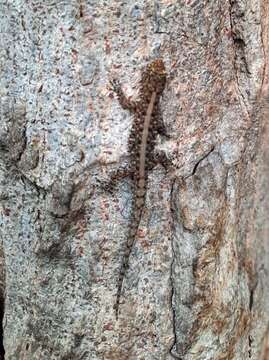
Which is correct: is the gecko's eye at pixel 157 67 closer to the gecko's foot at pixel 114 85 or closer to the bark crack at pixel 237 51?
the gecko's foot at pixel 114 85

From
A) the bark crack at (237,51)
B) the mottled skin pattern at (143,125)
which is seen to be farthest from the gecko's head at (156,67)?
the bark crack at (237,51)

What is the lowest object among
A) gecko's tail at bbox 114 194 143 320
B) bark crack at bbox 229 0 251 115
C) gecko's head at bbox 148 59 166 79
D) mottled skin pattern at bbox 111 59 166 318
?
gecko's tail at bbox 114 194 143 320

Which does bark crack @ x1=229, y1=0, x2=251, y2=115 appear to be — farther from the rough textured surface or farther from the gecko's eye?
the gecko's eye

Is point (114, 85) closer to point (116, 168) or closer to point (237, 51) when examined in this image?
point (116, 168)

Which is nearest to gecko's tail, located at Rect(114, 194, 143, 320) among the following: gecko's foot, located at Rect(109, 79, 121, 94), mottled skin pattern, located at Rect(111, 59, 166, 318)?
mottled skin pattern, located at Rect(111, 59, 166, 318)

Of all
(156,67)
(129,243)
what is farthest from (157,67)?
(129,243)
